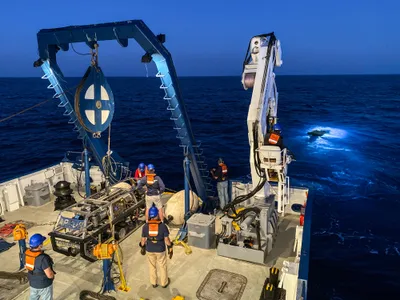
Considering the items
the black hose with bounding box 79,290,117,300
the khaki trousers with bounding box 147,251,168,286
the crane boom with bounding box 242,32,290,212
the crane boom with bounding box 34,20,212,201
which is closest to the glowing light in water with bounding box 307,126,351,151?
the crane boom with bounding box 34,20,212,201

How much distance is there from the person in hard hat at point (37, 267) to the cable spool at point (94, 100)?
563 cm

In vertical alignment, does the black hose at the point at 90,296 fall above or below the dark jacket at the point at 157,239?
below

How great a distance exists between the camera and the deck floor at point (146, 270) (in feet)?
27.5

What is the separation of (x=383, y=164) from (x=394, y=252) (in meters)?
15.5

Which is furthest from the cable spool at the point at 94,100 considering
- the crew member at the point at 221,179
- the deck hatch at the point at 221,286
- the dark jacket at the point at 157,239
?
the deck hatch at the point at 221,286

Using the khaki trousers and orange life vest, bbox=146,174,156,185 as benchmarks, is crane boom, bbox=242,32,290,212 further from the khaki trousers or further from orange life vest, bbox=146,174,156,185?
the khaki trousers

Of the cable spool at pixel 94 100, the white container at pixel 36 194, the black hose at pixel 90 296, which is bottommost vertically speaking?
the black hose at pixel 90 296

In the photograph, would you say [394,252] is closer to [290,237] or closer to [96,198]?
[290,237]

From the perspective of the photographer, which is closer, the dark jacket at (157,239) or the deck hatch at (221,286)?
the dark jacket at (157,239)

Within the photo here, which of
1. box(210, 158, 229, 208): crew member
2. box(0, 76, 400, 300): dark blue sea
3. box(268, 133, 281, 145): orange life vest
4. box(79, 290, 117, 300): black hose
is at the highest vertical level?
box(268, 133, 281, 145): orange life vest

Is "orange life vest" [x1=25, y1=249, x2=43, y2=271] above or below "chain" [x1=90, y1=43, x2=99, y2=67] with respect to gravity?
below

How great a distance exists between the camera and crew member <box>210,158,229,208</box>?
12609 mm

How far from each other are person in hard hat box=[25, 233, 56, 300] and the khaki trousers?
238 centimetres

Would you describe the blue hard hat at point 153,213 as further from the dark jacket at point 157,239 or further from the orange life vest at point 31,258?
the orange life vest at point 31,258
